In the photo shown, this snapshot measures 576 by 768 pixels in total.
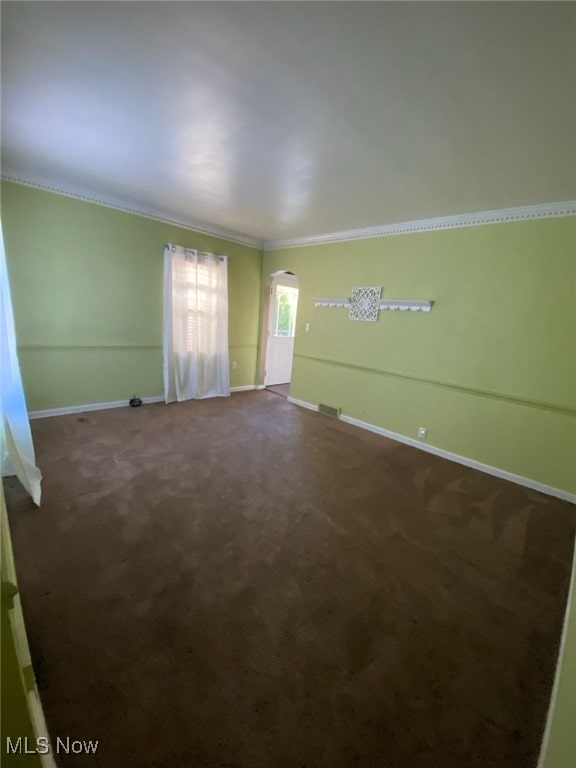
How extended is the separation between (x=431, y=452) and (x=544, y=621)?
6.27 feet

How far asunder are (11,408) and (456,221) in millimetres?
4063

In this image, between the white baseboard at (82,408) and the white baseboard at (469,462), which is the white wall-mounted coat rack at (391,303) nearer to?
the white baseboard at (469,462)

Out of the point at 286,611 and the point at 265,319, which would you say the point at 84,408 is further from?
the point at 286,611

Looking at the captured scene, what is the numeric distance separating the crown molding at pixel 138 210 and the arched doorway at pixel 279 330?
83cm

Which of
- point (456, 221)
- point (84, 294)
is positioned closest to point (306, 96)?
point (456, 221)

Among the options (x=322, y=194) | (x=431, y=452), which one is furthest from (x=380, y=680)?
(x=322, y=194)

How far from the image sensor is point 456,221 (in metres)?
2.98

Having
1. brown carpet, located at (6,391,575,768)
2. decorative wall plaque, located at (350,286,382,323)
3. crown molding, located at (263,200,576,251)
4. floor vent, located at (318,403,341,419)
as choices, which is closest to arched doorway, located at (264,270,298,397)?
floor vent, located at (318,403,341,419)

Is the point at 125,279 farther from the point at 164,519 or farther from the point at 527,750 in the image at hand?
the point at 527,750

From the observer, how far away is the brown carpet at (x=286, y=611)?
1.03 meters

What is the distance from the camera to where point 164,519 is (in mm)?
1999

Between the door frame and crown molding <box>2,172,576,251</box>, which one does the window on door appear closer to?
the door frame

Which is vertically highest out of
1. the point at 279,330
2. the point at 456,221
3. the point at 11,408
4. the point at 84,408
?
the point at 456,221

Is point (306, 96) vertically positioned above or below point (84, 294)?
above
